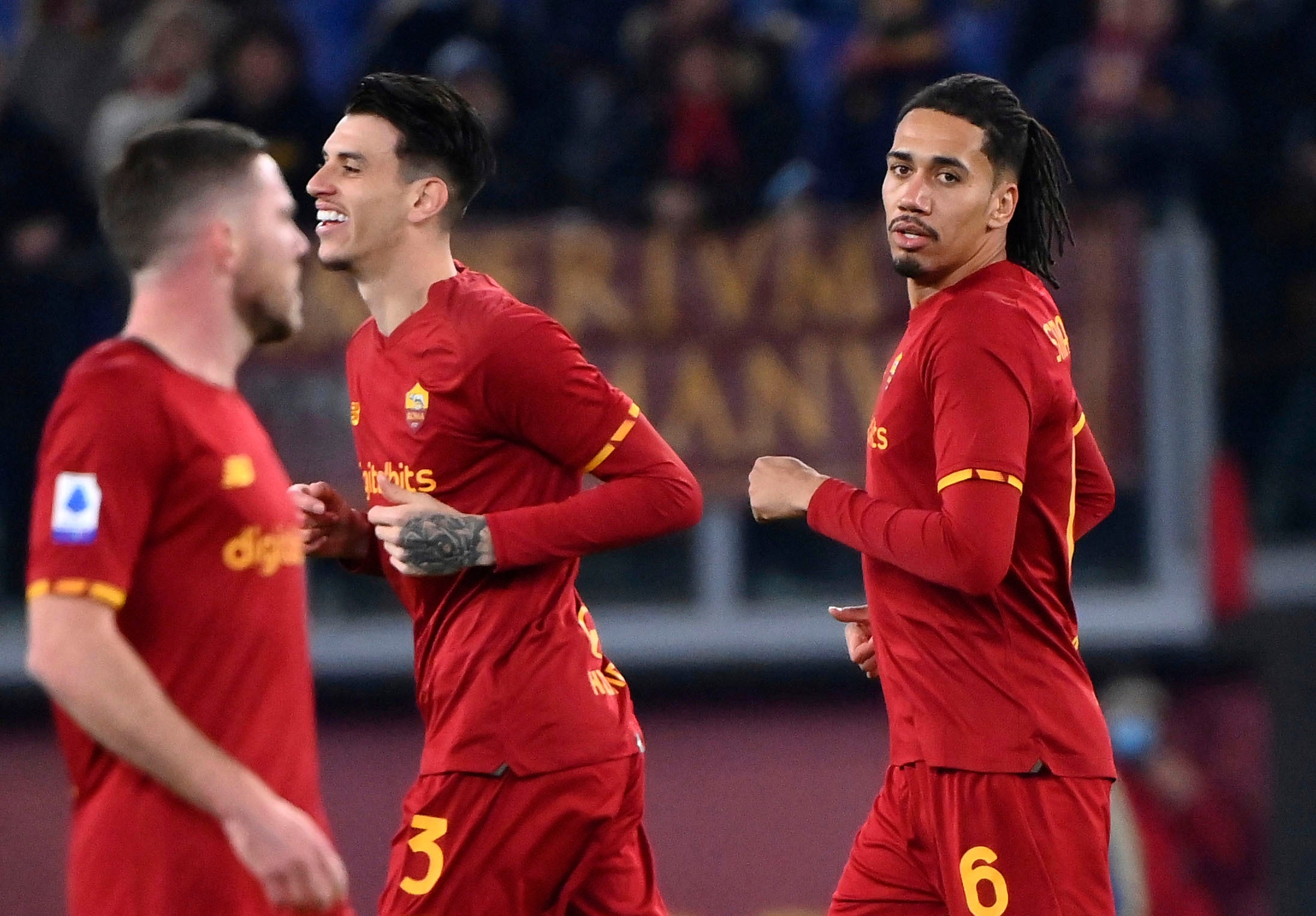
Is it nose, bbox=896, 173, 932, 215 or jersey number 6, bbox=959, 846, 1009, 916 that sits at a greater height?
nose, bbox=896, 173, 932, 215

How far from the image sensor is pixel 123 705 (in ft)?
8.57

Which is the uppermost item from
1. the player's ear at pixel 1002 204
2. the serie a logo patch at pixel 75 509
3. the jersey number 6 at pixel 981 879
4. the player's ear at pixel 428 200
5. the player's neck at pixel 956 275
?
the player's ear at pixel 428 200

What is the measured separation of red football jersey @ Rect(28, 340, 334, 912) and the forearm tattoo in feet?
2.71

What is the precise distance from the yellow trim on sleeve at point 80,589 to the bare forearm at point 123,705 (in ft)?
0.03

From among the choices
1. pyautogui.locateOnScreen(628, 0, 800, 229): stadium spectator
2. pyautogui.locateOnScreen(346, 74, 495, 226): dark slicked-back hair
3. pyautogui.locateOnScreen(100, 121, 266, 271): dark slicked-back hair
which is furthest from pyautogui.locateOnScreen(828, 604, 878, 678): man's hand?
pyautogui.locateOnScreen(628, 0, 800, 229): stadium spectator

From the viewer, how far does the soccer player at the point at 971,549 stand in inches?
139

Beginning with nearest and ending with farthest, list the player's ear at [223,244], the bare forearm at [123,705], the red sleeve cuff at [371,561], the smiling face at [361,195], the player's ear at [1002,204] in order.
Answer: the bare forearm at [123,705]
the player's ear at [223,244]
the player's ear at [1002,204]
the smiling face at [361,195]
the red sleeve cuff at [371,561]

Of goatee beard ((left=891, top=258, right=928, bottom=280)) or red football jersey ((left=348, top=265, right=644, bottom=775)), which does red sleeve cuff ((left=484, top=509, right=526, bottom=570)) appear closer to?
red football jersey ((left=348, top=265, right=644, bottom=775))

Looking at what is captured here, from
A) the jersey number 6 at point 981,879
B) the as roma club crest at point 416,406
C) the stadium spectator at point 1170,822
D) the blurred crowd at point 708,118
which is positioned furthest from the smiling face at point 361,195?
the stadium spectator at point 1170,822

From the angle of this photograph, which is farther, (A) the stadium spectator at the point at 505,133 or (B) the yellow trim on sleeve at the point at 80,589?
(A) the stadium spectator at the point at 505,133

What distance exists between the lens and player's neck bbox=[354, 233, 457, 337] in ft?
13.1

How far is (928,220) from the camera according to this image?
376cm

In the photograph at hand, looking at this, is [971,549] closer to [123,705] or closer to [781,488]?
[781,488]

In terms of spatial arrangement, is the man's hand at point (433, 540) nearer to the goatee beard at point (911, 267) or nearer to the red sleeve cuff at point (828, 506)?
the red sleeve cuff at point (828, 506)
